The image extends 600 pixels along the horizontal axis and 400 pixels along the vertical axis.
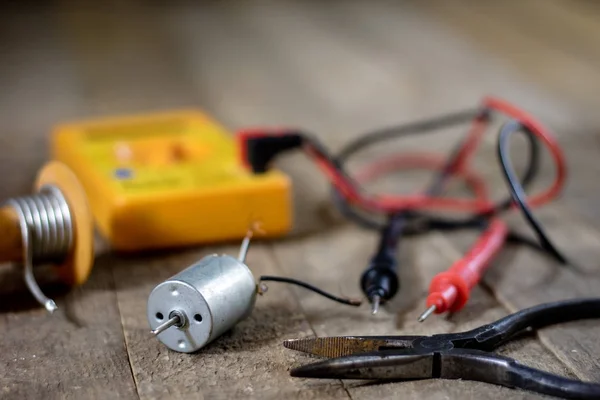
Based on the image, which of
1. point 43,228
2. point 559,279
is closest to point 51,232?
point 43,228

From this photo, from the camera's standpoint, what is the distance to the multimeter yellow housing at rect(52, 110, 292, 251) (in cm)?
106

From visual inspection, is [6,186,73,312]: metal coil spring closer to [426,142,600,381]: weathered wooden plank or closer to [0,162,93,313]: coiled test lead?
[0,162,93,313]: coiled test lead

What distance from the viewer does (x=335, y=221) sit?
118cm

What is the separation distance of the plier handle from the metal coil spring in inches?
12.7

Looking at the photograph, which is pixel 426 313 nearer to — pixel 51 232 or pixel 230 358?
pixel 230 358

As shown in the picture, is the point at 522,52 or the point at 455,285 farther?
the point at 522,52

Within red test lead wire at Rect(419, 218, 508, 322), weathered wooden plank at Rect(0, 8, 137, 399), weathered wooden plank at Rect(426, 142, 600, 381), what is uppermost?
red test lead wire at Rect(419, 218, 508, 322)

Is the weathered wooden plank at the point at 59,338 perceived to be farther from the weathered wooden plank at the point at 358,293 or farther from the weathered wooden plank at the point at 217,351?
the weathered wooden plank at the point at 358,293

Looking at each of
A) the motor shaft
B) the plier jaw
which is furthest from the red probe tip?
the motor shaft

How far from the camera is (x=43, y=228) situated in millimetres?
935

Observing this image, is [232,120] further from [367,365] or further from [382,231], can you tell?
[367,365]

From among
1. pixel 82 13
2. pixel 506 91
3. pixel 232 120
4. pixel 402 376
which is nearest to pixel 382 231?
pixel 402 376

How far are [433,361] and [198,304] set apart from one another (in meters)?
0.22

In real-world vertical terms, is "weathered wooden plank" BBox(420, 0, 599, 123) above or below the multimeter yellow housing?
above
